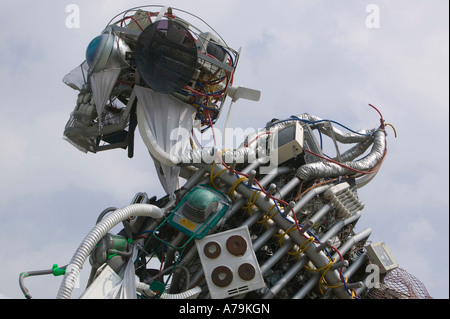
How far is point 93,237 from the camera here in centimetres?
1398

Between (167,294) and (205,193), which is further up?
(205,193)

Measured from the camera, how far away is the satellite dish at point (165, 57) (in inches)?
677

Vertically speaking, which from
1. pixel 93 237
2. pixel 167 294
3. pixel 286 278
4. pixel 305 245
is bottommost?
pixel 167 294

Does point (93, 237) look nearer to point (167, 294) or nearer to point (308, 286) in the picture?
point (167, 294)

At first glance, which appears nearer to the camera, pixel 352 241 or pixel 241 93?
pixel 352 241

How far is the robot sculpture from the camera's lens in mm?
15703

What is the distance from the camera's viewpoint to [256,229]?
57.9ft

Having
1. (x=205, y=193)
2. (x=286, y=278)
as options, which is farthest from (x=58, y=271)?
(x=286, y=278)

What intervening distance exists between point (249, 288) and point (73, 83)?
9430mm

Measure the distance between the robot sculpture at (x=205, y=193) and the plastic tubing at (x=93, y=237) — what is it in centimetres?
5

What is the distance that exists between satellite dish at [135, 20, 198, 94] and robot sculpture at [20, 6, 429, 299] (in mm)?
32

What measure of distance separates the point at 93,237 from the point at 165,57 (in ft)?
20.3

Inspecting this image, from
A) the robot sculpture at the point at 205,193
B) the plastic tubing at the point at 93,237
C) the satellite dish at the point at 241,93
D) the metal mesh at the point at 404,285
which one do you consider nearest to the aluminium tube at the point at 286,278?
the robot sculpture at the point at 205,193
